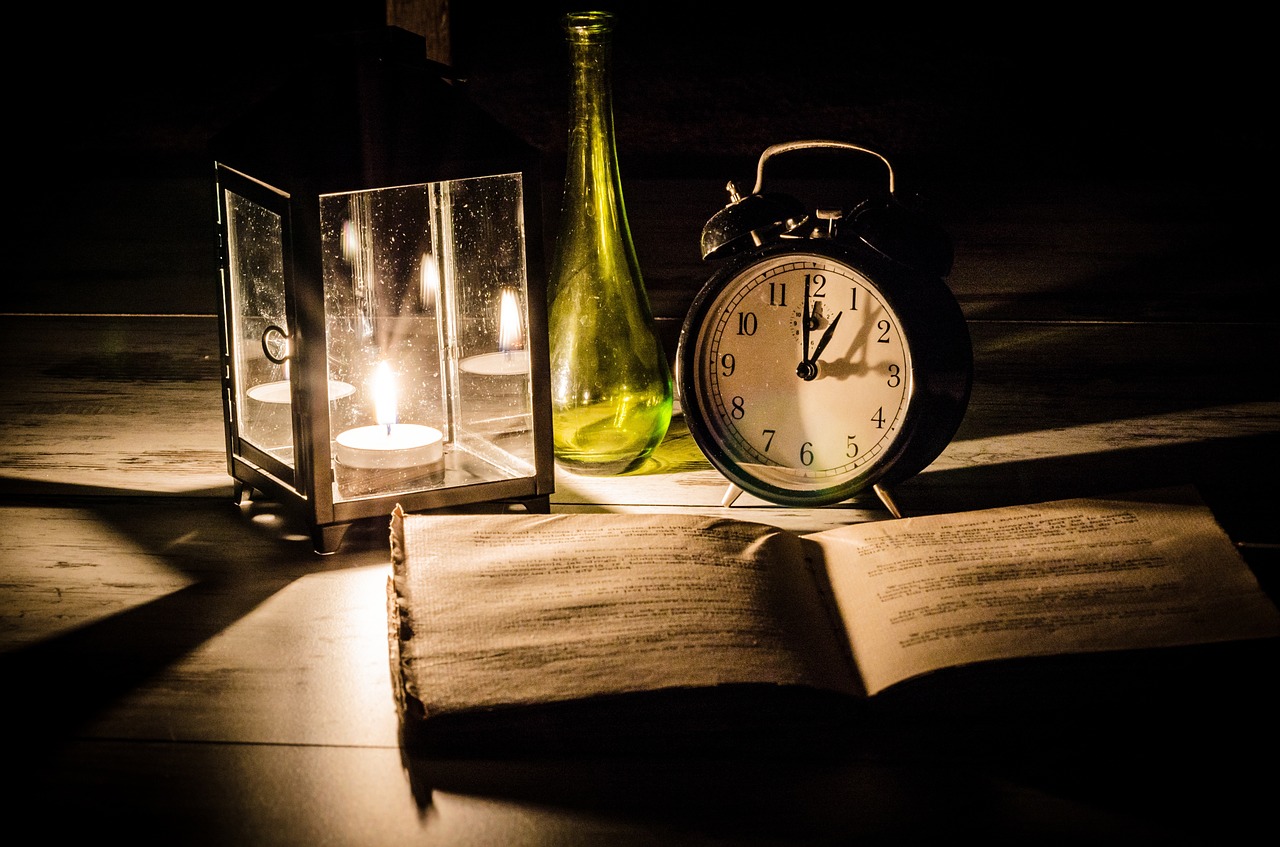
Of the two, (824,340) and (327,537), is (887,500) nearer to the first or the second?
(824,340)

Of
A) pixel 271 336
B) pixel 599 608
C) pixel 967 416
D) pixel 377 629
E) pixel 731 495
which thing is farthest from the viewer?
pixel 967 416

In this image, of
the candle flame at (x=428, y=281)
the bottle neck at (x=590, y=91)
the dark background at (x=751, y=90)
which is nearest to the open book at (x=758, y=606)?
the candle flame at (x=428, y=281)

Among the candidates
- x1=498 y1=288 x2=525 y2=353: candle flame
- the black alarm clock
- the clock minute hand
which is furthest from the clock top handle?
x1=498 y1=288 x2=525 y2=353: candle flame

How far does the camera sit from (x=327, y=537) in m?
0.92

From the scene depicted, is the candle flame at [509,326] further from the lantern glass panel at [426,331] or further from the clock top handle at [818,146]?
the clock top handle at [818,146]

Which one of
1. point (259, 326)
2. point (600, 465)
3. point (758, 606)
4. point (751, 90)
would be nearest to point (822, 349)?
point (600, 465)

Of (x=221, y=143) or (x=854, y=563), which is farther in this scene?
(x=221, y=143)

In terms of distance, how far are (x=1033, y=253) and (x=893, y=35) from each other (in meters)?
2.05

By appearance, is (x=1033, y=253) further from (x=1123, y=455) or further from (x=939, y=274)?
(x=939, y=274)

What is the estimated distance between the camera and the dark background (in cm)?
299

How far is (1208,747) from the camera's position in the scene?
0.63 meters

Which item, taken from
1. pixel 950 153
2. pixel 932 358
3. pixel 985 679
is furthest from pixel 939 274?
pixel 950 153

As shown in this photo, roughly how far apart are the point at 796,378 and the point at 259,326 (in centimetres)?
43

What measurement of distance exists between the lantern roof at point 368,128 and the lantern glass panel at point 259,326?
4 cm
